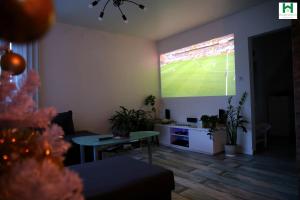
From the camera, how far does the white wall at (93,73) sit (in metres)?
3.86

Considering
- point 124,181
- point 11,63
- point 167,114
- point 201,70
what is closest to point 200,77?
point 201,70

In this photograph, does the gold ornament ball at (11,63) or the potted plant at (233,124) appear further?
the potted plant at (233,124)

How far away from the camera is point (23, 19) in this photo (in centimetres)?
44

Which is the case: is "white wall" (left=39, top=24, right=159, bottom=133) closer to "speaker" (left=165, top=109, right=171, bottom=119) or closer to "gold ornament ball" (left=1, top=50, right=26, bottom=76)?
"speaker" (left=165, top=109, right=171, bottom=119)

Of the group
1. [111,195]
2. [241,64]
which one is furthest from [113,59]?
[111,195]

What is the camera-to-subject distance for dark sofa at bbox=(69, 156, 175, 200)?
1.35 m

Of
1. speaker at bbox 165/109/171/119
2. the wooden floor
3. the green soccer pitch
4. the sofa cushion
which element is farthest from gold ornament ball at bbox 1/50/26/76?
speaker at bbox 165/109/171/119

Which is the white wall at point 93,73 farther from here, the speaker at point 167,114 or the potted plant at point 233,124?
the potted plant at point 233,124

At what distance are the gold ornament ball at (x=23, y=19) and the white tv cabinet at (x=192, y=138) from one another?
3645 millimetres

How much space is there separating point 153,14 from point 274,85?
3725mm

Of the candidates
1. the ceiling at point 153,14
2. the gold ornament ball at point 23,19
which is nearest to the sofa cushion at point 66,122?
the ceiling at point 153,14

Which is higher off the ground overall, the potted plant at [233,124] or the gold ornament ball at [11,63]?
the gold ornament ball at [11,63]

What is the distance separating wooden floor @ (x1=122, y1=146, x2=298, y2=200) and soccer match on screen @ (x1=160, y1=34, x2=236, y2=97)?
4.48 feet

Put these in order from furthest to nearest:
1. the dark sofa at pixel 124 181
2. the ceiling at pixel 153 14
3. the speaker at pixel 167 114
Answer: the speaker at pixel 167 114
the ceiling at pixel 153 14
the dark sofa at pixel 124 181
